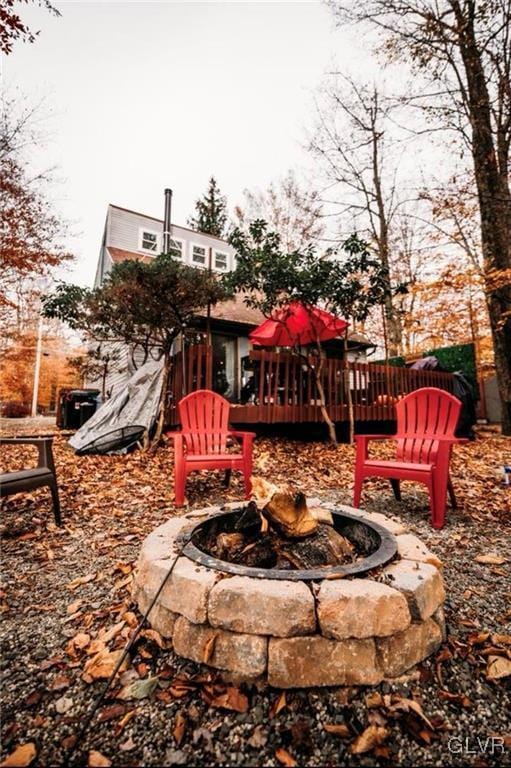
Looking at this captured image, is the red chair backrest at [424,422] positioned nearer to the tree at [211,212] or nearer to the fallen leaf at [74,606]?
the fallen leaf at [74,606]

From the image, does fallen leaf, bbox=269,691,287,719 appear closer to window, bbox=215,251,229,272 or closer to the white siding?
the white siding

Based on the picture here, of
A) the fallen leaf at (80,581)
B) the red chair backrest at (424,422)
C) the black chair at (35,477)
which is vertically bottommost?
the fallen leaf at (80,581)

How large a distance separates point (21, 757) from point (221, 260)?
15.7 m

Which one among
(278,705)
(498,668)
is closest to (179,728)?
(278,705)

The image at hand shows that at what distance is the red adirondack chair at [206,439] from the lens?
336 cm

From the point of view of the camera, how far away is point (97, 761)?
101 centimetres

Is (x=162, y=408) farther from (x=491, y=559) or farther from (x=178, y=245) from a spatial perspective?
(x=178, y=245)

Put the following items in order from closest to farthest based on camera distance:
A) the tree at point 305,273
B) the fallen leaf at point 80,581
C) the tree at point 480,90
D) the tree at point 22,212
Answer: the fallen leaf at point 80,581 < the tree at point 305,273 < the tree at point 480,90 < the tree at point 22,212

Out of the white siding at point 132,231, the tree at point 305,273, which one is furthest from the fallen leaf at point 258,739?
the white siding at point 132,231

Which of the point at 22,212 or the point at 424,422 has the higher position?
the point at 22,212

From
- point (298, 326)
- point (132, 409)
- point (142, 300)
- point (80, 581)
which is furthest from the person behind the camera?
point (298, 326)

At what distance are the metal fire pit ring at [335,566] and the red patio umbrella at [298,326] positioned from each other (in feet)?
14.1

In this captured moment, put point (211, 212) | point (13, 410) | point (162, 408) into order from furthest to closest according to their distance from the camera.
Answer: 1. point (211, 212)
2. point (13, 410)
3. point (162, 408)

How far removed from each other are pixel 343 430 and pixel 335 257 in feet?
12.0
